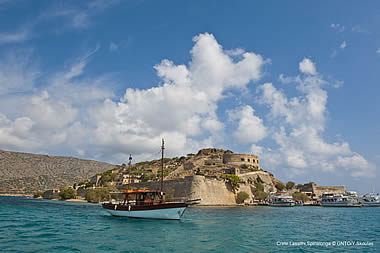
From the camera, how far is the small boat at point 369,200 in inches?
2386

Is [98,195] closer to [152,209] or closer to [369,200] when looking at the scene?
[152,209]

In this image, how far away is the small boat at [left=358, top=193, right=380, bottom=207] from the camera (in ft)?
199

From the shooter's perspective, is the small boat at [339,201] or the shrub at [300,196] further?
the shrub at [300,196]

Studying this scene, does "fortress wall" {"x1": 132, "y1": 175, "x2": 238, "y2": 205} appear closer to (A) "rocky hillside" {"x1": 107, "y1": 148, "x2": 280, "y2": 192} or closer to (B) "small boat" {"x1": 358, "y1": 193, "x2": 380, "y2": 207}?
(A) "rocky hillside" {"x1": 107, "y1": 148, "x2": 280, "y2": 192}

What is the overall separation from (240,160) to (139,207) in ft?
185

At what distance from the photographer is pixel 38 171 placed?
112750mm

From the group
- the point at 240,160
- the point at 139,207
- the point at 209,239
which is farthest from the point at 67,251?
the point at 240,160

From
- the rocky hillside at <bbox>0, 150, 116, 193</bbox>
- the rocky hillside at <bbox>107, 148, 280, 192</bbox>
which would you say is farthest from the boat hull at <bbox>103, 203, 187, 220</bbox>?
the rocky hillside at <bbox>0, 150, 116, 193</bbox>

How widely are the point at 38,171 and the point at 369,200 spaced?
115627 mm

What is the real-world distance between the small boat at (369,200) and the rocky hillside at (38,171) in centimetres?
9594

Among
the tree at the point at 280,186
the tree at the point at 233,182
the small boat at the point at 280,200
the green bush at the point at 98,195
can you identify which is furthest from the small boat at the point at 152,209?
the tree at the point at 280,186

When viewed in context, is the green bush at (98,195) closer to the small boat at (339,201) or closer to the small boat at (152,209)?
the small boat at (152,209)

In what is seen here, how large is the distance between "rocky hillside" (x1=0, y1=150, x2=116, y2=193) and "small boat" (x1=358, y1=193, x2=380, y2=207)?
95.9 meters

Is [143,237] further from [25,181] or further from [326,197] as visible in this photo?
[25,181]
